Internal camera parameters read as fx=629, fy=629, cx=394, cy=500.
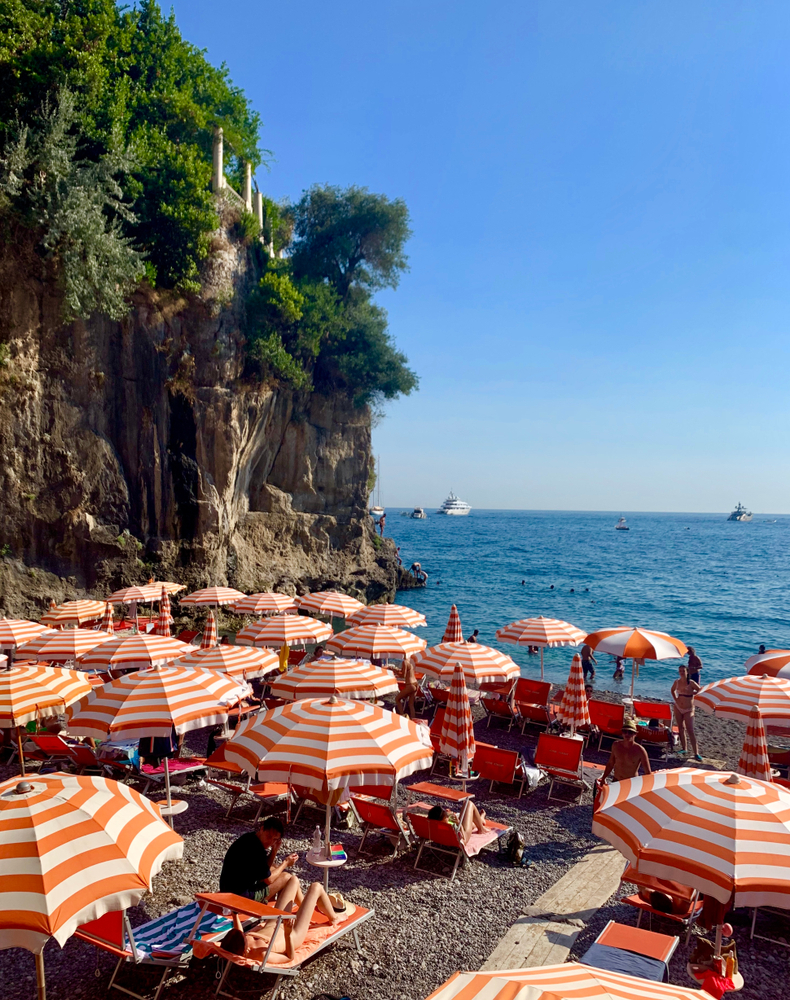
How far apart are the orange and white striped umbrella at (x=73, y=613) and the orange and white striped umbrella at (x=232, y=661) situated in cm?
735

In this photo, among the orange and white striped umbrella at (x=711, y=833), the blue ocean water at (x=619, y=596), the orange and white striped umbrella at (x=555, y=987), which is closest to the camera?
the orange and white striped umbrella at (x=555, y=987)

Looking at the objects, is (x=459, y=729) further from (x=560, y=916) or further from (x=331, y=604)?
(x=331, y=604)

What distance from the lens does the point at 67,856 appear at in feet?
14.9

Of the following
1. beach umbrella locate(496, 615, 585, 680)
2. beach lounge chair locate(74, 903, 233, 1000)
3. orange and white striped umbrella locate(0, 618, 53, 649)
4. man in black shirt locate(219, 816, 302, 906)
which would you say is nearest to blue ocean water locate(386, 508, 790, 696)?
beach umbrella locate(496, 615, 585, 680)

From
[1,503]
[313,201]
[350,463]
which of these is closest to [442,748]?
Answer: [1,503]

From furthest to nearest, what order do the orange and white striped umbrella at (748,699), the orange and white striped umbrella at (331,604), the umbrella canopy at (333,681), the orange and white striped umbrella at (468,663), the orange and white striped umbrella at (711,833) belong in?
the orange and white striped umbrella at (331,604) < the orange and white striped umbrella at (468,663) < the orange and white striped umbrella at (748,699) < the umbrella canopy at (333,681) < the orange and white striped umbrella at (711,833)

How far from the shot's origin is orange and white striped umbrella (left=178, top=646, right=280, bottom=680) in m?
12.0

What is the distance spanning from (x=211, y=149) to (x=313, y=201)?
1299 cm

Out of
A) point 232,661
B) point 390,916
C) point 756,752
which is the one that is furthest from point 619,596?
point 390,916

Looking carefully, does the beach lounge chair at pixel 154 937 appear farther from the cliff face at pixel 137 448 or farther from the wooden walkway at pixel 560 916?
the cliff face at pixel 137 448

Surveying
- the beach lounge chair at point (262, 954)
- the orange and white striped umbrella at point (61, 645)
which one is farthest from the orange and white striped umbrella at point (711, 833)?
the orange and white striped umbrella at point (61, 645)

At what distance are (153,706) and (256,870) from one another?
3.36m

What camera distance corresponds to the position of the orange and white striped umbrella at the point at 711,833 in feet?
16.6

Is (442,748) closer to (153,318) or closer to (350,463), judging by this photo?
(153,318)
